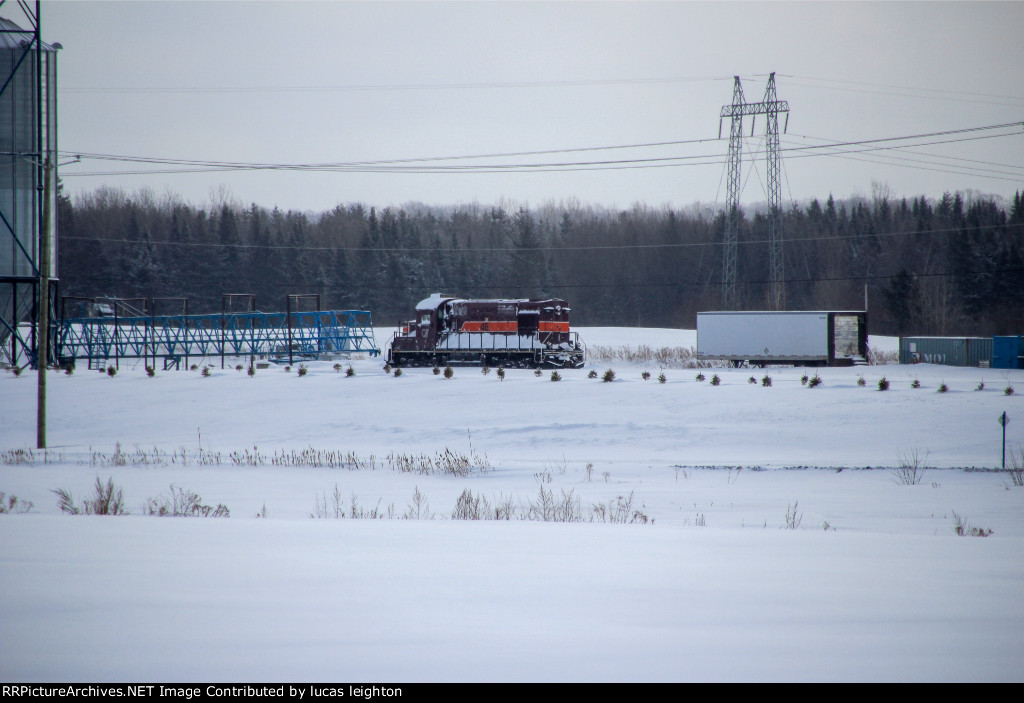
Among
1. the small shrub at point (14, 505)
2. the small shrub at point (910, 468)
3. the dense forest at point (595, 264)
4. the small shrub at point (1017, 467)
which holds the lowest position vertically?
the small shrub at point (910, 468)

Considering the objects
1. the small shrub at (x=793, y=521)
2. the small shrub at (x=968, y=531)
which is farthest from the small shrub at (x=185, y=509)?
the small shrub at (x=968, y=531)

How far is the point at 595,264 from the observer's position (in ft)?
300

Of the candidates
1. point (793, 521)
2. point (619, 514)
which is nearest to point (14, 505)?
point (619, 514)

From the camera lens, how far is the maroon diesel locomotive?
3416 centimetres

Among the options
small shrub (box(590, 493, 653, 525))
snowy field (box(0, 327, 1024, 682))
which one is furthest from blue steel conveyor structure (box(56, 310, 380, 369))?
small shrub (box(590, 493, 653, 525))

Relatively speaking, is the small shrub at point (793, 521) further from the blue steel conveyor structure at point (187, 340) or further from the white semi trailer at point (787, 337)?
the blue steel conveyor structure at point (187, 340)

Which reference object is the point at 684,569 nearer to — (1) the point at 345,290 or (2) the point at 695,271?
(1) the point at 345,290

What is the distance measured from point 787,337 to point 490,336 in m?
14.2

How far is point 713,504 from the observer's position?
11367mm

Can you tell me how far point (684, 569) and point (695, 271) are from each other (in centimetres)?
8482

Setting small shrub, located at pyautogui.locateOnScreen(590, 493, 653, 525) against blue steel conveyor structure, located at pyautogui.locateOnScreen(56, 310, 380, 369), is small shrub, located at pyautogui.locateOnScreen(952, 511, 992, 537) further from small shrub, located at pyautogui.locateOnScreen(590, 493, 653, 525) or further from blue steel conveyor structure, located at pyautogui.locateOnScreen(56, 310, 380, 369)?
blue steel conveyor structure, located at pyautogui.locateOnScreen(56, 310, 380, 369)

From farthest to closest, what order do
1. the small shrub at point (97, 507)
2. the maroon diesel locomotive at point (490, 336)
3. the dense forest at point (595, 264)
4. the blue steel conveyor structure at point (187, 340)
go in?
the dense forest at point (595, 264), the blue steel conveyor structure at point (187, 340), the maroon diesel locomotive at point (490, 336), the small shrub at point (97, 507)

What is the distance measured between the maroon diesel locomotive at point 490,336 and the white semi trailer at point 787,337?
305 inches

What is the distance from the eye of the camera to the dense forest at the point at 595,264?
70.6 metres
